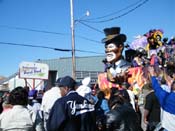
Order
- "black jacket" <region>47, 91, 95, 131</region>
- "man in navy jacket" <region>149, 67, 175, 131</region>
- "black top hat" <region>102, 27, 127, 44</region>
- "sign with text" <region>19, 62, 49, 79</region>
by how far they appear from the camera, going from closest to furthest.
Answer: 1. "man in navy jacket" <region>149, 67, 175, 131</region>
2. "black jacket" <region>47, 91, 95, 131</region>
3. "black top hat" <region>102, 27, 127, 44</region>
4. "sign with text" <region>19, 62, 49, 79</region>

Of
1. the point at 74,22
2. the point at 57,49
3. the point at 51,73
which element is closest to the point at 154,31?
the point at 74,22

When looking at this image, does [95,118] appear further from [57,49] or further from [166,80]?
[57,49]

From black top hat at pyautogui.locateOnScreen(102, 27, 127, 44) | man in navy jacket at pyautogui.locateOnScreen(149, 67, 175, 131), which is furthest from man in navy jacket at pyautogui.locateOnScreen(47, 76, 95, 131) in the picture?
black top hat at pyautogui.locateOnScreen(102, 27, 127, 44)

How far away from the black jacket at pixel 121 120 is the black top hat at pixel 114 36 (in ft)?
10.6

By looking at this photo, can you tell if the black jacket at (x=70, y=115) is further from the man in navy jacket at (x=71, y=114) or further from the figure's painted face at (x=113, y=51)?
the figure's painted face at (x=113, y=51)

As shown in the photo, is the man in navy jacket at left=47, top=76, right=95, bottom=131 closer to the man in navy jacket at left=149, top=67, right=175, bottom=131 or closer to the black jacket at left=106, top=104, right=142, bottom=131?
the black jacket at left=106, top=104, right=142, bottom=131

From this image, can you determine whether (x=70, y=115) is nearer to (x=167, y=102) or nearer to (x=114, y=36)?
(x=167, y=102)

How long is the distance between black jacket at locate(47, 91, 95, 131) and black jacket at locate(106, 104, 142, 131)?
34 cm

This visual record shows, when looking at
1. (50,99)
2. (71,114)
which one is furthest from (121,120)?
(50,99)

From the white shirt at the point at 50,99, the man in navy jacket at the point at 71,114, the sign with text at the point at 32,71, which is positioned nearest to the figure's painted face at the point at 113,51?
the white shirt at the point at 50,99

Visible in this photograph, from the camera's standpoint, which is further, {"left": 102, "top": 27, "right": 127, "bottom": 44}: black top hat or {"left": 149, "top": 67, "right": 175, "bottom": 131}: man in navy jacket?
{"left": 102, "top": 27, "right": 127, "bottom": 44}: black top hat

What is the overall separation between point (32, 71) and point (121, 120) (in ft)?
38.7

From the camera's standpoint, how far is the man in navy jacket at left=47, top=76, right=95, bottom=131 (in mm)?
5809

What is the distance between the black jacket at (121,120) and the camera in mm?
5883
